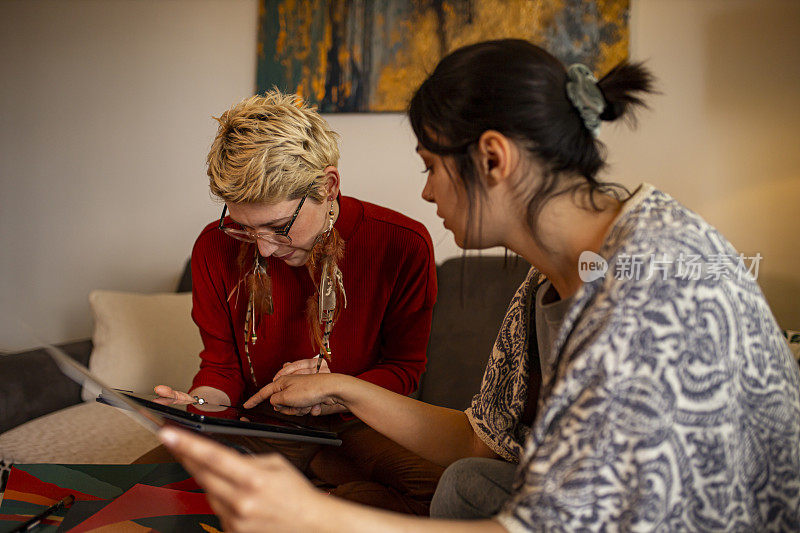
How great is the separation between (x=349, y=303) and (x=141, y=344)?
945mm

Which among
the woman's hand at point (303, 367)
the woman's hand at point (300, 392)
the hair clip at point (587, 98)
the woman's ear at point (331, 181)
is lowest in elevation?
the woman's hand at point (303, 367)

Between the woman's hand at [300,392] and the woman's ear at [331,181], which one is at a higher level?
the woman's ear at [331,181]

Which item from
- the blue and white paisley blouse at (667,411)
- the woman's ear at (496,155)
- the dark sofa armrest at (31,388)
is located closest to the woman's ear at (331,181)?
the woman's ear at (496,155)

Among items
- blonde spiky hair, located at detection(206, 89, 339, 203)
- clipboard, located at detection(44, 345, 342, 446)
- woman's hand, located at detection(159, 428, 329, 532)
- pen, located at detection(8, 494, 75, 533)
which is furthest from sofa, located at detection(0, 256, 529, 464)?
woman's hand, located at detection(159, 428, 329, 532)

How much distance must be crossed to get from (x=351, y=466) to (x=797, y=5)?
1.90 m

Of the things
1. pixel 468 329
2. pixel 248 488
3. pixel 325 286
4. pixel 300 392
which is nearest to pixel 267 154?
pixel 325 286

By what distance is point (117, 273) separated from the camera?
2803mm

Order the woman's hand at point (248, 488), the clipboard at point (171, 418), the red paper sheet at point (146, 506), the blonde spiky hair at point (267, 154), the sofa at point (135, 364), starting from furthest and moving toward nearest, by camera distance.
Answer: the sofa at point (135, 364)
the blonde spiky hair at point (267, 154)
the red paper sheet at point (146, 506)
the clipboard at point (171, 418)
the woman's hand at point (248, 488)

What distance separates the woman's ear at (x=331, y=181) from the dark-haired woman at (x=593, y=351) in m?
0.49

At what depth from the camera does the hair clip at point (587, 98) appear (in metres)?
0.85

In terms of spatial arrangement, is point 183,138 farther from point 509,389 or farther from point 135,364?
point 509,389

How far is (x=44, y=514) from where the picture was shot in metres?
1.09

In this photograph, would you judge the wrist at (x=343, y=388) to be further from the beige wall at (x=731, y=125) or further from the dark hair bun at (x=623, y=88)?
the beige wall at (x=731, y=125)

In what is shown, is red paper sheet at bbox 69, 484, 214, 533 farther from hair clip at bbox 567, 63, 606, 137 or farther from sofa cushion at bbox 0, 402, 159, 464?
hair clip at bbox 567, 63, 606, 137
